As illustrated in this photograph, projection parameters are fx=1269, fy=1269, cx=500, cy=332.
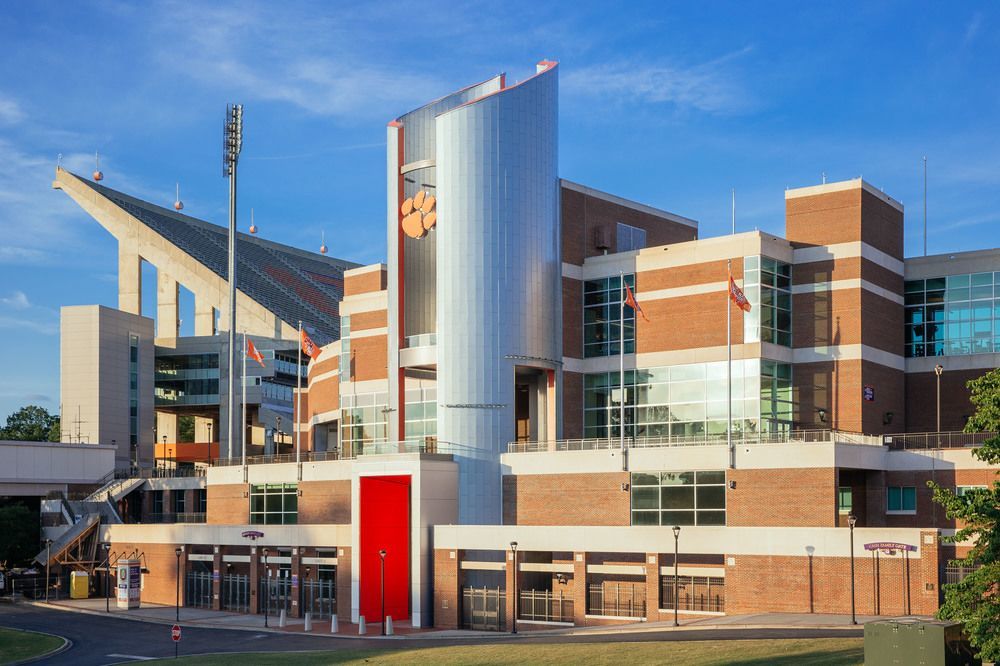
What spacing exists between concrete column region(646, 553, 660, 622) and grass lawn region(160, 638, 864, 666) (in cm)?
1235

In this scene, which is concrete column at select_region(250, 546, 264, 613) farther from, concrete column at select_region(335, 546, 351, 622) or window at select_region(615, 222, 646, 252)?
window at select_region(615, 222, 646, 252)

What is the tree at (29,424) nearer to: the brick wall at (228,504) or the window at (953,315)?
the brick wall at (228,504)

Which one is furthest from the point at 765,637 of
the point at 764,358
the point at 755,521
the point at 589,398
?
the point at 589,398

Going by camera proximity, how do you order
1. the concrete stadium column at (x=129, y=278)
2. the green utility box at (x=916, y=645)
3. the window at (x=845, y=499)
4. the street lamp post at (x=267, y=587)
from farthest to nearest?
the concrete stadium column at (x=129, y=278), the street lamp post at (x=267, y=587), the window at (x=845, y=499), the green utility box at (x=916, y=645)

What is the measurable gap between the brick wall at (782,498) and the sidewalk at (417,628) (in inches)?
226

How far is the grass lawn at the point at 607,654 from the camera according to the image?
41.3m

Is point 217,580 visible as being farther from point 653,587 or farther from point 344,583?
point 653,587

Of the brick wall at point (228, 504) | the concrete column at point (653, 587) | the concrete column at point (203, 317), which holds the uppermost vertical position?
the concrete column at point (203, 317)

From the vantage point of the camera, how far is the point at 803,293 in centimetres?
7500

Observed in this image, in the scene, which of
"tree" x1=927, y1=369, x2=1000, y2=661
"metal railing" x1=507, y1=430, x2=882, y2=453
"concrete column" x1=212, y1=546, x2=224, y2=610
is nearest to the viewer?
"tree" x1=927, y1=369, x2=1000, y2=661

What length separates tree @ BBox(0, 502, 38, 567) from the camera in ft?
324

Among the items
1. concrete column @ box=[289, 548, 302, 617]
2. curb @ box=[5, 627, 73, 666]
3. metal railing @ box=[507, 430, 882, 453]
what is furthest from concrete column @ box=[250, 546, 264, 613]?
metal railing @ box=[507, 430, 882, 453]

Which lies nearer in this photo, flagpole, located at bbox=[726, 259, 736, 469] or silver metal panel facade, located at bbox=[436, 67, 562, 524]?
flagpole, located at bbox=[726, 259, 736, 469]

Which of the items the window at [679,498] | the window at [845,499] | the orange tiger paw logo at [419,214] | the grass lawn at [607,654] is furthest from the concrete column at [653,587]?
the orange tiger paw logo at [419,214]
